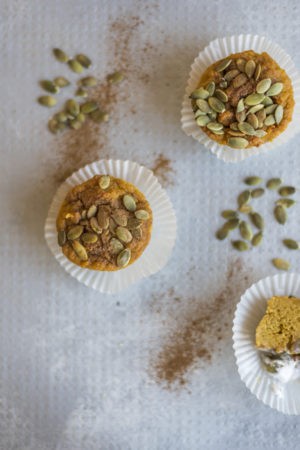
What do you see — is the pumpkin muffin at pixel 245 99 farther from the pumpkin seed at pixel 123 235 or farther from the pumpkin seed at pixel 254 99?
the pumpkin seed at pixel 123 235

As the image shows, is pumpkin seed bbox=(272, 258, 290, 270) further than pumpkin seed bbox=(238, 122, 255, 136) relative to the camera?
Yes

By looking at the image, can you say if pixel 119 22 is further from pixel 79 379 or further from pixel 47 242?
pixel 79 379

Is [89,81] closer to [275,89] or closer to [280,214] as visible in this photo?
[275,89]

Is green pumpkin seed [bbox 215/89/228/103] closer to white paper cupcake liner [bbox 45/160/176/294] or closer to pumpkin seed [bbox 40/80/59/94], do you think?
white paper cupcake liner [bbox 45/160/176/294]

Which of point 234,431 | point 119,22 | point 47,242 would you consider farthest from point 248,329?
point 119,22

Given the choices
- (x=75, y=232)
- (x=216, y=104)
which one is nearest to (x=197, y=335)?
(x=75, y=232)

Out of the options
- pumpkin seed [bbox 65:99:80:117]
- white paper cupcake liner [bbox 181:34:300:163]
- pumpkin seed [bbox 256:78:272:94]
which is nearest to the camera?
pumpkin seed [bbox 256:78:272:94]

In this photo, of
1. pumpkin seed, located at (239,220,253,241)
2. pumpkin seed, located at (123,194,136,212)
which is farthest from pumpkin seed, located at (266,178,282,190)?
pumpkin seed, located at (123,194,136,212)

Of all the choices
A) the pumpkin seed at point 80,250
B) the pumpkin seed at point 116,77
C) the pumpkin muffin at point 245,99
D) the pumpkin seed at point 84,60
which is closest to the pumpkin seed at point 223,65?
the pumpkin muffin at point 245,99
